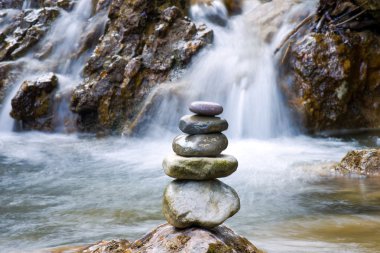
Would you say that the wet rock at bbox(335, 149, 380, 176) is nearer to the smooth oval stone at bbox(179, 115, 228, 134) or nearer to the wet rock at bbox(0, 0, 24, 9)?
the smooth oval stone at bbox(179, 115, 228, 134)

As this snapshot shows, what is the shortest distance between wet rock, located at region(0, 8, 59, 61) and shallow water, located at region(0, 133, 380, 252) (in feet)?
22.0

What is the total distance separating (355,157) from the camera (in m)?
7.53

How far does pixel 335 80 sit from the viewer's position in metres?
11.1

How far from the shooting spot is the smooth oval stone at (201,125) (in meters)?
3.93

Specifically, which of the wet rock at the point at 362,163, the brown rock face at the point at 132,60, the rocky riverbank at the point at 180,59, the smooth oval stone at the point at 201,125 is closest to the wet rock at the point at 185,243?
the smooth oval stone at the point at 201,125

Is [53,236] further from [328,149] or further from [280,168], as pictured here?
[328,149]

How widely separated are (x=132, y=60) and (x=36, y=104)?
10.5 feet

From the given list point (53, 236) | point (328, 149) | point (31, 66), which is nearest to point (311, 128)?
point (328, 149)

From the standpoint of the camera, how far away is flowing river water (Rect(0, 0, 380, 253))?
5.03 m

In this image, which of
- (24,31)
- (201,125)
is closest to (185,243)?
(201,125)

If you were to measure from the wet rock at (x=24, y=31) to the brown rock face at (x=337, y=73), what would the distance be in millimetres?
9594

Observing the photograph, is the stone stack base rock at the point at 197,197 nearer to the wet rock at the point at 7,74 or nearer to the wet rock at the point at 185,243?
the wet rock at the point at 185,243

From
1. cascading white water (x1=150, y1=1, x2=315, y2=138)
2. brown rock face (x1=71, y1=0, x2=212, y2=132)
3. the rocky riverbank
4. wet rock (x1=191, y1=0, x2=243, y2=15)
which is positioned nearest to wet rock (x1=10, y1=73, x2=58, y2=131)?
the rocky riverbank

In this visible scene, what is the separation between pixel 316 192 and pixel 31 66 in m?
12.0
